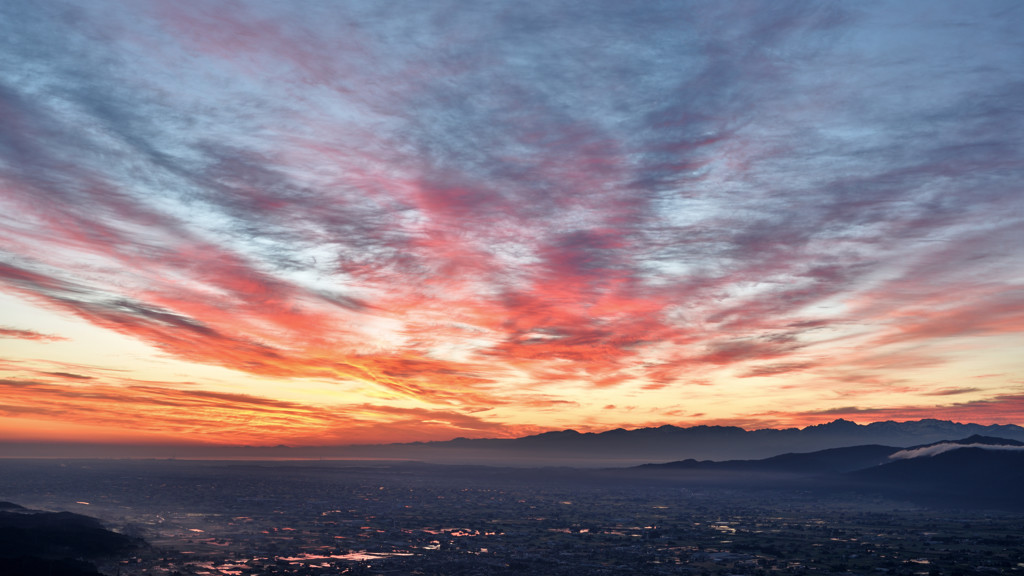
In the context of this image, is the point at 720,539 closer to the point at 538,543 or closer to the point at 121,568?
the point at 538,543

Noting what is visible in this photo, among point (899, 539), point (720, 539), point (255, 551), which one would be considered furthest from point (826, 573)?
point (255, 551)

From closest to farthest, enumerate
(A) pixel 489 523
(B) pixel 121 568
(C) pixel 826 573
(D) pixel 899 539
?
(B) pixel 121 568, (C) pixel 826 573, (D) pixel 899 539, (A) pixel 489 523

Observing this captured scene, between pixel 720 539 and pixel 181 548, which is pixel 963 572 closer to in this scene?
pixel 720 539

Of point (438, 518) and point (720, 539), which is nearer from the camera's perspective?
point (720, 539)

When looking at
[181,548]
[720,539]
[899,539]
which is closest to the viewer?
[181,548]

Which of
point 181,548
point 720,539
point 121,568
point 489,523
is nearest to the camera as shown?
point 121,568

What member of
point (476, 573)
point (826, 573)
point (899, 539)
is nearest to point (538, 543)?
point (476, 573)
